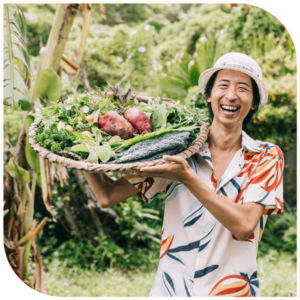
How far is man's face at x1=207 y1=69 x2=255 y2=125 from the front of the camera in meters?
1.66

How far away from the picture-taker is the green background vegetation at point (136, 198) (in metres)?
4.48

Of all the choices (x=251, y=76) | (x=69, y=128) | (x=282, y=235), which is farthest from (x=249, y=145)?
(x=282, y=235)

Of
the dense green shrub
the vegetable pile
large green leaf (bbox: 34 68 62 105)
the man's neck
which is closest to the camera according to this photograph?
the vegetable pile

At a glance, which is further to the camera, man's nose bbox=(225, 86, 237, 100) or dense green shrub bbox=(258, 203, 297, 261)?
dense green shrub bbox=(258, 203, 297, 261)

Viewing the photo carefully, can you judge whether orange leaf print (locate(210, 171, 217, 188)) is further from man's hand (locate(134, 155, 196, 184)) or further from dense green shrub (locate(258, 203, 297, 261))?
dense green shrub (locate(258, 203, 297, 261))

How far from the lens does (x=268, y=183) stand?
1573mm

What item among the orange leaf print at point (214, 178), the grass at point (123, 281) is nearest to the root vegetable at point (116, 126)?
the orange leaf print at point (214, 178)

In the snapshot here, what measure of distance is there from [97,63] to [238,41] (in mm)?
2651

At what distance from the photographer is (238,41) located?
18.4 ft

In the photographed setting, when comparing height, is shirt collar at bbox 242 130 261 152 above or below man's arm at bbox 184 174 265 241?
above

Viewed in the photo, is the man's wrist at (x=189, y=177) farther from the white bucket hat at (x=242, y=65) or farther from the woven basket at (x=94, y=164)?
the white bucket hat at (x=242, y=65)

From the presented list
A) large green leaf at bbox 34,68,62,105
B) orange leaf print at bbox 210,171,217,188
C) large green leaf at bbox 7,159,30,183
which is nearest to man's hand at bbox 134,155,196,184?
orange leaf print at bbox 210,171,217,188

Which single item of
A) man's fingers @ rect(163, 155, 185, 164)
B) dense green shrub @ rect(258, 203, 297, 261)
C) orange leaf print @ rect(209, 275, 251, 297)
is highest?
man's fingers @ rect(163, 155, 185, 164)

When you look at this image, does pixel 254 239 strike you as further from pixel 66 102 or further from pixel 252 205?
pixel 66 102
